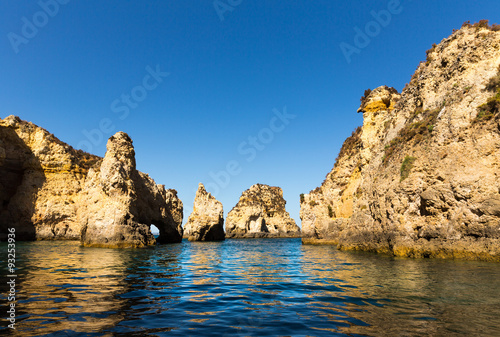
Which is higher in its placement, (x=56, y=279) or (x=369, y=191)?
(x=369, y=191)

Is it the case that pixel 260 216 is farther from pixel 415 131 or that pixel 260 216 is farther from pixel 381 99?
pixel 415 131

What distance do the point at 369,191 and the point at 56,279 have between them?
1042 inches

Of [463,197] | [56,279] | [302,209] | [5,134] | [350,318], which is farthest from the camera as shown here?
[302,209]

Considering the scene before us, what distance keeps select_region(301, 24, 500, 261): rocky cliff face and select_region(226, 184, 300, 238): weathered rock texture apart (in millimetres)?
86680

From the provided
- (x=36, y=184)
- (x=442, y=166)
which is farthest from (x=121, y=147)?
(x=442, y=166)

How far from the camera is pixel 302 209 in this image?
199 feet

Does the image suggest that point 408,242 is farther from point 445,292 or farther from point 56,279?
point 56,279

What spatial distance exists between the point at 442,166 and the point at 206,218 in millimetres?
54483

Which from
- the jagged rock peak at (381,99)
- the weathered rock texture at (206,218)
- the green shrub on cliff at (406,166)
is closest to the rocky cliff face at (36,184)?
the weathered rock texture at (206,218)

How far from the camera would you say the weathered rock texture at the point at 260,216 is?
117 meters

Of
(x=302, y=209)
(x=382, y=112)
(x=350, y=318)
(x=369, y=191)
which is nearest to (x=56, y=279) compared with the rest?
(x=350, y=318)

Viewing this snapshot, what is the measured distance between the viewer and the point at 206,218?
68.5 m

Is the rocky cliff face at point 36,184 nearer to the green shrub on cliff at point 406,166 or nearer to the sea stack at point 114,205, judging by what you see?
the sea stack at point 114,205

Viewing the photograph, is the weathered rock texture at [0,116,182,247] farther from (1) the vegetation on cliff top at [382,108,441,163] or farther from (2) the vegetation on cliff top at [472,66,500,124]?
(2) the vegetation on cliff top at [472,66,500,124]
